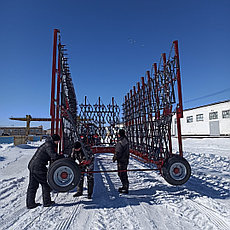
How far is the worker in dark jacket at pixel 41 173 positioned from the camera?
149 inches

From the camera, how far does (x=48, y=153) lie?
383 cm

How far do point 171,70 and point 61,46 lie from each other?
124 inches

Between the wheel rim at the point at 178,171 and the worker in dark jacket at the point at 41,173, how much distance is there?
249 centimetres

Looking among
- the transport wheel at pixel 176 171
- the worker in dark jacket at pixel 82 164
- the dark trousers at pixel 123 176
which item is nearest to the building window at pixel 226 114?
the transport wheel at pixel 176 171

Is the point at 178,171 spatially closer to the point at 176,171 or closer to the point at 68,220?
the point at 176,171

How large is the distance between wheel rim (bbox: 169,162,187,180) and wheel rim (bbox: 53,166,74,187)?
7.09 ft

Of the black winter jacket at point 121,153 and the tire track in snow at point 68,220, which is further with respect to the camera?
the black winter jacket at point 121,153

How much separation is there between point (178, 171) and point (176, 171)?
0.05m

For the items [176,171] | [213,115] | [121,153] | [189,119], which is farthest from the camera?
[189,119]

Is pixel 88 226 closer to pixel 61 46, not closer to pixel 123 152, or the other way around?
pixel 123 152

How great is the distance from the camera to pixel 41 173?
3.91 m

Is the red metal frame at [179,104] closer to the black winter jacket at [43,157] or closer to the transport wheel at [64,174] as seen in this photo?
the transport wheel at [64,174]

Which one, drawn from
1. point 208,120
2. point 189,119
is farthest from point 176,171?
point 189,119

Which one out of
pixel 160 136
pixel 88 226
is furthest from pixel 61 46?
pixel 88 226
